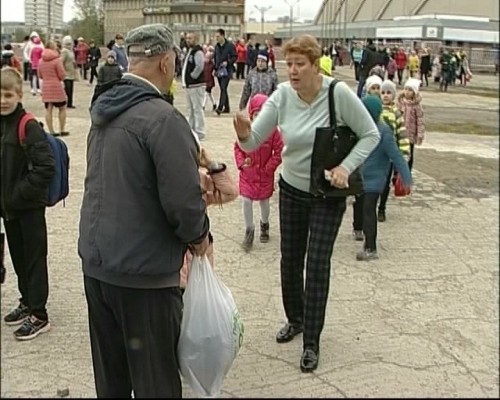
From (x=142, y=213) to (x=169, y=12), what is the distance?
5.03m

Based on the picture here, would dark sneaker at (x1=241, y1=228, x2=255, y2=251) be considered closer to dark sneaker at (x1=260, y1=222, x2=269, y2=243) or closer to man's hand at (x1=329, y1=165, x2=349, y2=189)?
dark sneaker at (x1=260, y1=222, x2=269, y2=243)

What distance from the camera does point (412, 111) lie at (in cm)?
832

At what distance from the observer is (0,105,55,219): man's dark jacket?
12.4 ft

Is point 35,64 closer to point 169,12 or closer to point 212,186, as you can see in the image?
point 169,12

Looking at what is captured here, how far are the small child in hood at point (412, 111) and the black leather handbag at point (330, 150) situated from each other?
4.61 m

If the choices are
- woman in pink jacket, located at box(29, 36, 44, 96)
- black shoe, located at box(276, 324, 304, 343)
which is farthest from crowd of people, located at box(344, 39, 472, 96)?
woman in pink jacket, located at box(29, 36, 44, 96)

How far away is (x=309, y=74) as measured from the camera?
12.1 feet

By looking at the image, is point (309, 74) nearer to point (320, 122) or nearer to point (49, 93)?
point (320, 122)

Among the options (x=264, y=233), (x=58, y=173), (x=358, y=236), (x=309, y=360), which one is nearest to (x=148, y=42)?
(x=58, y=173)

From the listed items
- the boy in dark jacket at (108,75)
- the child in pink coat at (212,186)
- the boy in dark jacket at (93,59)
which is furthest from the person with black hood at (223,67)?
the child in pink coat at (212,186)

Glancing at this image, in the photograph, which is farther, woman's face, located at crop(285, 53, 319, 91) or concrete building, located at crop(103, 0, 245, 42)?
concrete building, located at crop(103, 0, 245, 42)

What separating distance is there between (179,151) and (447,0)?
4.34 feet

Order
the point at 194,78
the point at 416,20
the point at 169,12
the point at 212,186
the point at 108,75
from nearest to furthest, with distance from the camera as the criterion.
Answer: the point at 212,186 → the point at 108,75 → the point at 416,20 → the point at 169,12 → the point at 194,78

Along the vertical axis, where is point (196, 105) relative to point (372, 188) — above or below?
above
